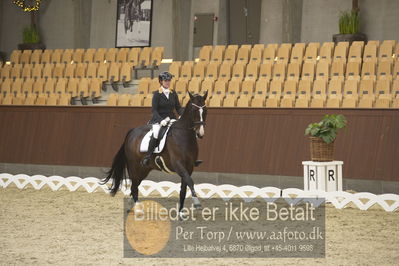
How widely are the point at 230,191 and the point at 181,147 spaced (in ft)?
9.45

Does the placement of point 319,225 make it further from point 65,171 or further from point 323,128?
point 65,171

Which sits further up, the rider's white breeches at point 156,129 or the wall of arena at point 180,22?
the wall of arena at point 180,22

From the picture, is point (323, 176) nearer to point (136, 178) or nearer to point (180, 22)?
point (136, 178)

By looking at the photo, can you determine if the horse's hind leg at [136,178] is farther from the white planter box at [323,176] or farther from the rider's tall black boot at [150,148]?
the white planter box at [323,176]

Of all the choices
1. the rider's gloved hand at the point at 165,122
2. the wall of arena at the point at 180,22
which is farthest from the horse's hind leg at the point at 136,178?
the wall of arena at the point at 180,22

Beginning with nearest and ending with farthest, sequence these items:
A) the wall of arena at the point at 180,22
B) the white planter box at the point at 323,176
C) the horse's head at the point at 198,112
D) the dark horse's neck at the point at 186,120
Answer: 1. the horse's head at the point at 198,112
2. the dark horse's neck at the point at 186,120
3. the white planter box at the point at 323,176
4. the wall of arena at the point at 180,22

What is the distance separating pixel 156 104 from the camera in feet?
32.5

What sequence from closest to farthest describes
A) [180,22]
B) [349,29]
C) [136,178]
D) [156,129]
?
[156,129]
[136,178]
[349,29]
[180,22]

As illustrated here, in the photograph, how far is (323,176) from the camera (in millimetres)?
11039

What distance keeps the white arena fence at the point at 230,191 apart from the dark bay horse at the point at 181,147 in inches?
14.3

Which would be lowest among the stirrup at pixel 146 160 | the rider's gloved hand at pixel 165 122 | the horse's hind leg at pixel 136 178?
the horse's hind leg at pixel 136 178

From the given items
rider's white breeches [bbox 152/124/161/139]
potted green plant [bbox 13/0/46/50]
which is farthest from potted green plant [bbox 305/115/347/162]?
potted green plant [bbox 13/0/46/50]

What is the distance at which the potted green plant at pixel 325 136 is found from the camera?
11.1 metres

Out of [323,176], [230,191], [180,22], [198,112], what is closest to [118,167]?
[198,112]
